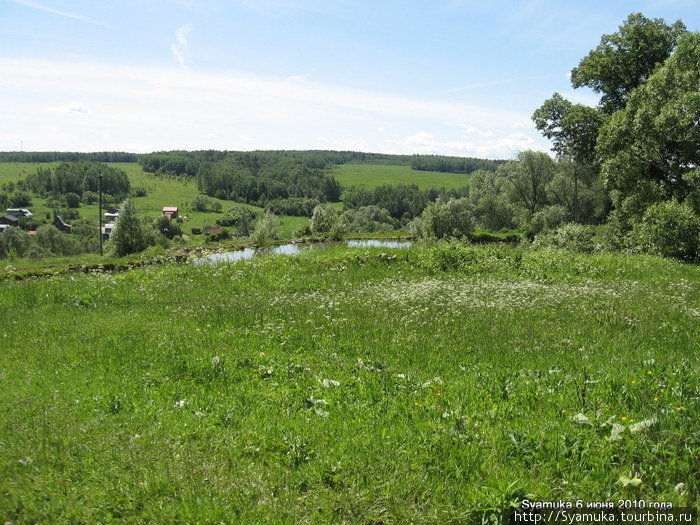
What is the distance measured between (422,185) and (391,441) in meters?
185

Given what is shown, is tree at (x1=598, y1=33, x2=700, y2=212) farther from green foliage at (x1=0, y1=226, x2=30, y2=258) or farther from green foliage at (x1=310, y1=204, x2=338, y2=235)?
green foliage at (x1=0, y1=226, x2=30, y2=258)

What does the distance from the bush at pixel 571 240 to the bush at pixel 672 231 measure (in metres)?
4.64

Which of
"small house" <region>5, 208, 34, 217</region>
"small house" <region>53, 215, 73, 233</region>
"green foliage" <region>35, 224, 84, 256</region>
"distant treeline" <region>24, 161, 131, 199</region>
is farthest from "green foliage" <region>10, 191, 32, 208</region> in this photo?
"green foliage" <region>35, 224, 84, 256</region>

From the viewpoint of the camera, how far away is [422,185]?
185 meters

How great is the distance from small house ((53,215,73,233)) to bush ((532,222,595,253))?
396 ft

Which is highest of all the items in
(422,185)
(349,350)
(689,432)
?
(422,185)

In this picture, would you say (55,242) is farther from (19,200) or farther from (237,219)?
(19,200)

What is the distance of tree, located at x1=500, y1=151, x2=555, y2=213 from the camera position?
60469 mm

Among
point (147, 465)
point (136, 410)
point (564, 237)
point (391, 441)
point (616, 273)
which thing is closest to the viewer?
point (147, 465)

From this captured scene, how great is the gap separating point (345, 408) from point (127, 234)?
34219 mm

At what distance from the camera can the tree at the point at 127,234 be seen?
35.7 metres

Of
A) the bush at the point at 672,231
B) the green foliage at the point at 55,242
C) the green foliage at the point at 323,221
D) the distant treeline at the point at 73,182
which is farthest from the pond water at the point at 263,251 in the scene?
the distant treeline at the point at 73,182

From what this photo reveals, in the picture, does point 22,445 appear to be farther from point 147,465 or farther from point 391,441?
point 391,441

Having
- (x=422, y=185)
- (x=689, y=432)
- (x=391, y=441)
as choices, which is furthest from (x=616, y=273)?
(x=422, y=185)
